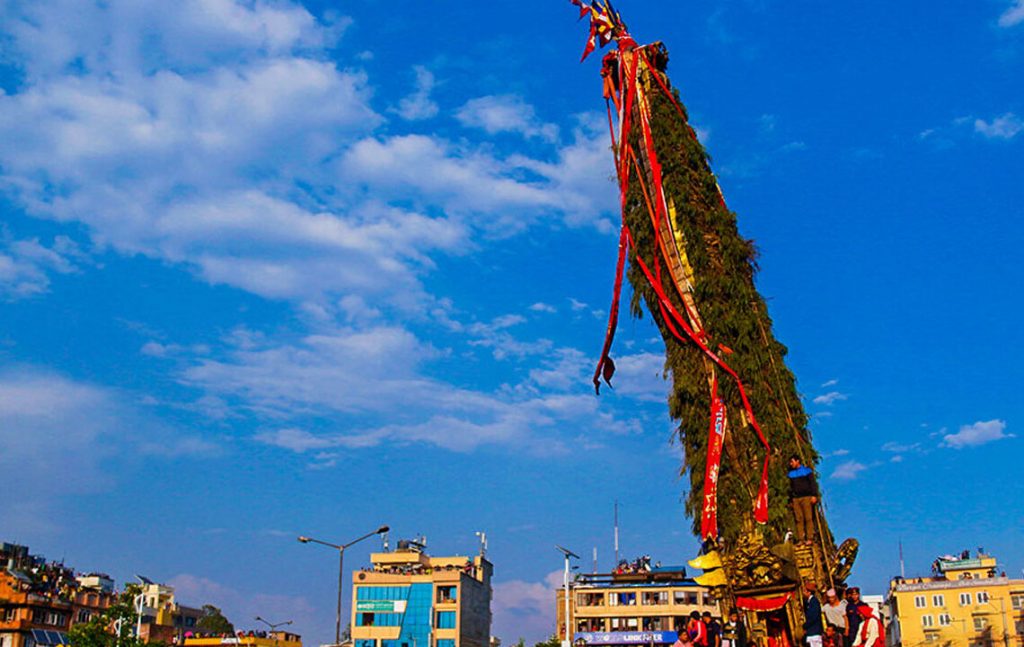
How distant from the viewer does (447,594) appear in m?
96.6

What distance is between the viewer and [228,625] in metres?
125

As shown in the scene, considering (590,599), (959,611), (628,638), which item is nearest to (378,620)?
(590,599)

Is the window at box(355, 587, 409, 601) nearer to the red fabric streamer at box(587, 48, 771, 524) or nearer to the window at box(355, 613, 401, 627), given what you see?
the window at box(355, 613, 401, 627)

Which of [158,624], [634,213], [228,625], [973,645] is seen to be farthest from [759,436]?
[228,625]

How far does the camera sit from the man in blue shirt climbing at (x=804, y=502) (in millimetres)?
25156

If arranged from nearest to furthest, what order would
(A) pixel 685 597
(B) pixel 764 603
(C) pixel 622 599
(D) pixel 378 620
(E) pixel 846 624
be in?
1. (E) pixel 846 624
2. (B) pixel 764 603
3. (A) pixel 685 597
4. (C) pixel 622 599
5. (D) pixel 378 620

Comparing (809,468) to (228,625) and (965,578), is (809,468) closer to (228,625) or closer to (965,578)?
(965,578)

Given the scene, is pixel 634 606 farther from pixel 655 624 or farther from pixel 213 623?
pixel 213 623

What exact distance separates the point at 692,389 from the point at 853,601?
460 inches

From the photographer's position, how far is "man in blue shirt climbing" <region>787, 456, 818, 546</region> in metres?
25.2

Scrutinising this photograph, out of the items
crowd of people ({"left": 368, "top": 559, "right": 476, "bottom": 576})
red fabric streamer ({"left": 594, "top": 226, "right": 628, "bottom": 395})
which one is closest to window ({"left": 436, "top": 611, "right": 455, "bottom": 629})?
crowd of people ({"left": 368, "top": 559, "right": 476, "bottom": 576})

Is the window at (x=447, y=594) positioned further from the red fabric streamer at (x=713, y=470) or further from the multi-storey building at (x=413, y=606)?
the red fabric streamer at (x=713, y=470)

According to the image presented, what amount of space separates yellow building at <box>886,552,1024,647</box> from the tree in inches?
3021

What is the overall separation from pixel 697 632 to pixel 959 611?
77203 millimetres
